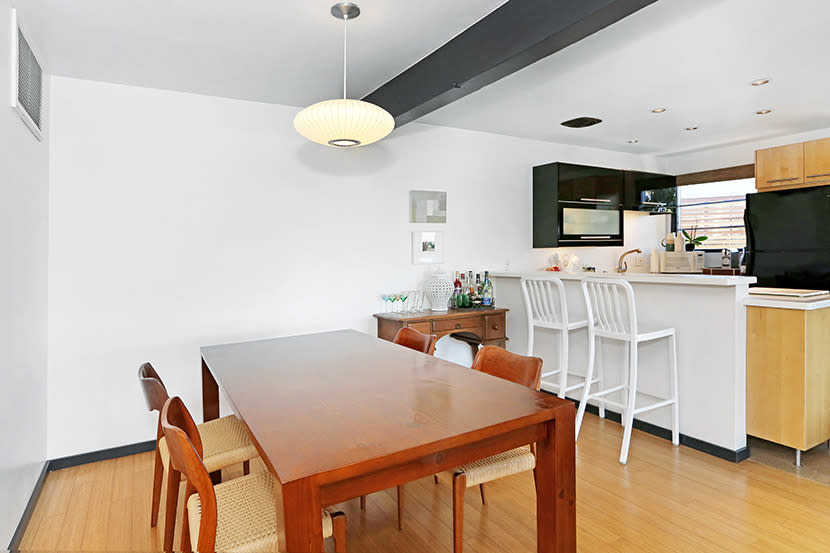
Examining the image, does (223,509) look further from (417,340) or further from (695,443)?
(695,443)

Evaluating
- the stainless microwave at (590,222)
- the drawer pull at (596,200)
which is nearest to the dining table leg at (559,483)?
the stainless microwave at (590,222)

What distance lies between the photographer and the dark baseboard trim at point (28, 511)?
215cm

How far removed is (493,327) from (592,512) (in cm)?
191

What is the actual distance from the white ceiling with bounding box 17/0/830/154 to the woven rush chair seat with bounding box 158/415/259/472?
195cm

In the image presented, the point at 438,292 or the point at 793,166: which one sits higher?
the point at 793,166

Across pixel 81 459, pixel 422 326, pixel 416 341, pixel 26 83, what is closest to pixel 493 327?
pixel 422 326

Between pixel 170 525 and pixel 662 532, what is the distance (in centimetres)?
214

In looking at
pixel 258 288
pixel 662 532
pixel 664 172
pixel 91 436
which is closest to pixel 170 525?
pixel 91 436

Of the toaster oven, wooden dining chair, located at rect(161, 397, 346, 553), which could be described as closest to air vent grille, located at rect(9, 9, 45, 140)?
wooden dining chair, located at rect(161, 397, 346, 553)

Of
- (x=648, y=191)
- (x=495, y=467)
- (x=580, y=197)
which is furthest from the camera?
(x=648, y=191)

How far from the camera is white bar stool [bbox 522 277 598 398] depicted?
3.43m

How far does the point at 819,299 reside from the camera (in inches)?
112

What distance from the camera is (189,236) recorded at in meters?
3.34

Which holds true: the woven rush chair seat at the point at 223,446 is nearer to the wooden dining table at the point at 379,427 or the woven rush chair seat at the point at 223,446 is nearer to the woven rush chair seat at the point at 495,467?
the wooden dining table at the point at 379,427
